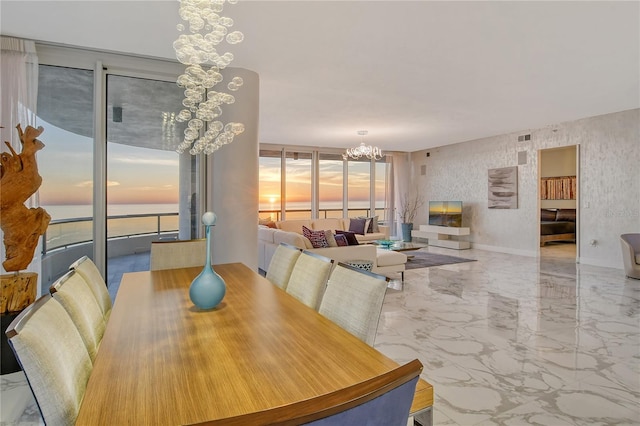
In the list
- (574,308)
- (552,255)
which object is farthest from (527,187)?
(574,308)

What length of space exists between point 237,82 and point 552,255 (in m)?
8.14

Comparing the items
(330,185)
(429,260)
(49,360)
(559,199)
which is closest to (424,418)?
(49,360)

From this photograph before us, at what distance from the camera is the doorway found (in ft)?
32.1

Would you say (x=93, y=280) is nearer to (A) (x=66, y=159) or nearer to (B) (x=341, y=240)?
(A) (x=66, y=159)

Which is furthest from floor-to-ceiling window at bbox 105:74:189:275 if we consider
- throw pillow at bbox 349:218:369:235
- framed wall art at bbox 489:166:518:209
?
framed wall art at bbox 489:166:518:209

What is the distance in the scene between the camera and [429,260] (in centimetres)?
721

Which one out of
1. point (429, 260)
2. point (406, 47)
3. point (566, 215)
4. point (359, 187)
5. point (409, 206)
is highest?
point (406, 47)

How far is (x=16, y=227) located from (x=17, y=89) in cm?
168

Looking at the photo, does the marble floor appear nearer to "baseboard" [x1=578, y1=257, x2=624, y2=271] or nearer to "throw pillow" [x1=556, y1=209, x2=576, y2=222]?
"baseboard" [x1=578, y1=257, x2=624, y2=271]

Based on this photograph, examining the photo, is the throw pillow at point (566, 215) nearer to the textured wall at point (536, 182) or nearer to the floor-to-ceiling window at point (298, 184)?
the textured wall at point (536, 182)

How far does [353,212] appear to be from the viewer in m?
11.1

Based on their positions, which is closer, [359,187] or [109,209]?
[109,209]

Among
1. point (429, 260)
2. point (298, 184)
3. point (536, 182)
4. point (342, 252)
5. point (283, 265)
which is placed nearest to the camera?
point (283, 265)

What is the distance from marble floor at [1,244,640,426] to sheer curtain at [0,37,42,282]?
2205mm
